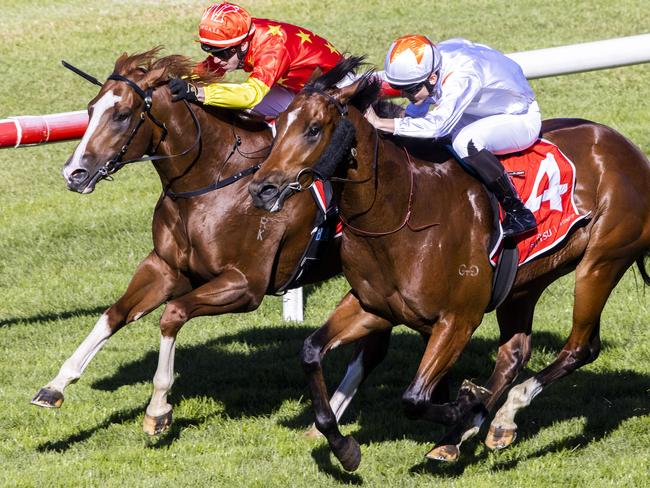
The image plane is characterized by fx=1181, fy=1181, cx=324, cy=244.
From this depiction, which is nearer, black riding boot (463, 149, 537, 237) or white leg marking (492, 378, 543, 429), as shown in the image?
black riding boot (463, 149, 537, 237)

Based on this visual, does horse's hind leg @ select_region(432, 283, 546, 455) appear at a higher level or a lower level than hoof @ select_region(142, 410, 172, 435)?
higher

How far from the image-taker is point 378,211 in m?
5.18

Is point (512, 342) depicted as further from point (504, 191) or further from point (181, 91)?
point (181, 91)

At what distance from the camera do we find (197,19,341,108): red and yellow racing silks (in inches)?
241

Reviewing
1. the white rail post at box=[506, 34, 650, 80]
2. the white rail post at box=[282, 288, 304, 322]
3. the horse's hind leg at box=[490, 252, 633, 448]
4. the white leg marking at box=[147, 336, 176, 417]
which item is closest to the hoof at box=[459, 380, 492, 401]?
the horse's hind leg at box=[490, 252, 633, 448]

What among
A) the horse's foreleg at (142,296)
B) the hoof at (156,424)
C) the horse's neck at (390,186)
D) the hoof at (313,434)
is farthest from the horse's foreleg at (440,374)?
the horse's foreleg at (142,296)

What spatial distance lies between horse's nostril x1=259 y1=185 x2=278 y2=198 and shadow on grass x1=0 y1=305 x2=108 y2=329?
4245 mm

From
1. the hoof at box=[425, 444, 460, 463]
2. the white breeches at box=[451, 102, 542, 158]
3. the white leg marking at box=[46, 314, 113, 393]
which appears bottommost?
the white leg marking at box=[46, 314, 113, 393]

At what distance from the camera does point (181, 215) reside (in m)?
6.14

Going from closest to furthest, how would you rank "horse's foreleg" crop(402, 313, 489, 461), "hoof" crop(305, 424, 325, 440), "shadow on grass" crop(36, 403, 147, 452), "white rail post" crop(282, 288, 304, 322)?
"horse's foreleg" crop(402, 313, 489, 461) → "shadow on grass" crop(36, 403, 147, 452) → "hoof" crop(305, 424, 325, 440) → "white rail post" crop(282, 288, 304, 322)

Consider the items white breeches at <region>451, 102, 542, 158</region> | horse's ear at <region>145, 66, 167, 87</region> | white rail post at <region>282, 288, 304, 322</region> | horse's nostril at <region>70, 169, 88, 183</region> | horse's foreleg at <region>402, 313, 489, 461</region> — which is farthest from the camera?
white rail post at <region>282, 288, 304, 322</region>

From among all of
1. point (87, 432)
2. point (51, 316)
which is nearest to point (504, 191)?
point (87, 432)

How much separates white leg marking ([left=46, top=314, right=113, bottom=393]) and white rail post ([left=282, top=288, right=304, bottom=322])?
230 centimetres

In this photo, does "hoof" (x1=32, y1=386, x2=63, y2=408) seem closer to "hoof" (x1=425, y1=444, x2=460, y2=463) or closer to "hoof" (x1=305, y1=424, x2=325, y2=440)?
"hoof" (x1=305, y1=424, x2=325, y2=440)
